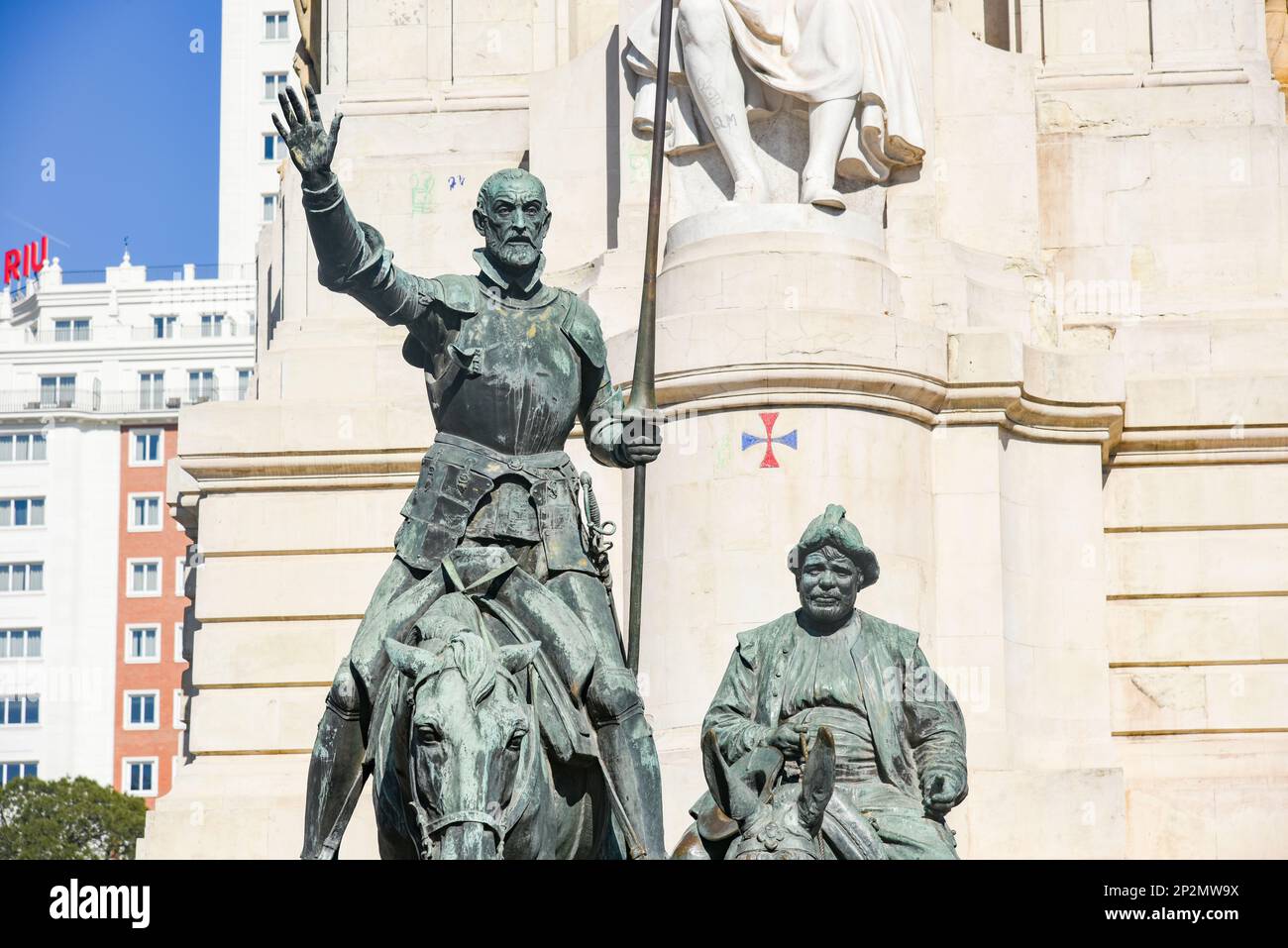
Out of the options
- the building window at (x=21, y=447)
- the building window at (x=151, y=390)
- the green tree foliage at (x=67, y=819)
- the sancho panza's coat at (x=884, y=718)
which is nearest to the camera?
the sancho panza's coat at (x=884, y=718)

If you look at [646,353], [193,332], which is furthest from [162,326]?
[646,353]

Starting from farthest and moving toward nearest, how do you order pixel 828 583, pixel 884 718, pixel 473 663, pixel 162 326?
pixel 162 326, pixel 828 583, pixel 884 718, pixel 473 663

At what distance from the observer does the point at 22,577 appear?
97.1 metres

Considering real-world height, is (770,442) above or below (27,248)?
below

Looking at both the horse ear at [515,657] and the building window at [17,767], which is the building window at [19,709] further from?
the horse ear at [515,657]

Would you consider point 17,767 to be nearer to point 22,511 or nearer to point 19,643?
point 19,643

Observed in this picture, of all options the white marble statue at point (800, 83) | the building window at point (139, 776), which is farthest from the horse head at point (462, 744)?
the building window at point (139, 776)

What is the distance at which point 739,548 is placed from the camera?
853 inches

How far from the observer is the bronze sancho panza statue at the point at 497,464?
14086mm

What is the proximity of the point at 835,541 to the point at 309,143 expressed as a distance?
3.96m
